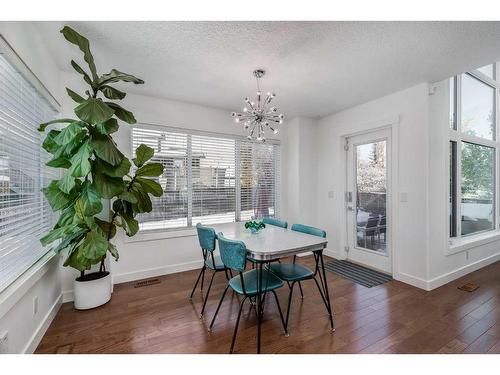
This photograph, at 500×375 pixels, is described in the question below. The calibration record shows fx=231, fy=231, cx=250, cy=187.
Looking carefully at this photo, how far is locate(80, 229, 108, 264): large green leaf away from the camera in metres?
1.95

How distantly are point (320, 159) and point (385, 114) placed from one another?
1.32 m

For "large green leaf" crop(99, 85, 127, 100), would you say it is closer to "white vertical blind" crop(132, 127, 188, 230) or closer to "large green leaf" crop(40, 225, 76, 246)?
"white vertical blind" crop(132, 127, 188, 230)

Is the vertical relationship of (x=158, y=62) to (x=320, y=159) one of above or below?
above

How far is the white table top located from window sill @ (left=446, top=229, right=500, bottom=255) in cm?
218

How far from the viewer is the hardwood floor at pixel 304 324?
1.78 meters

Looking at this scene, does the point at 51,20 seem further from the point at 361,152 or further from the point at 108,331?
the point at 361,152

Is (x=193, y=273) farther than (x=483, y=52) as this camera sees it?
Yes

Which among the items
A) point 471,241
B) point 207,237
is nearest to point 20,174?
point 207,237

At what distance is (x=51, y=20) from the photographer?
1753mm

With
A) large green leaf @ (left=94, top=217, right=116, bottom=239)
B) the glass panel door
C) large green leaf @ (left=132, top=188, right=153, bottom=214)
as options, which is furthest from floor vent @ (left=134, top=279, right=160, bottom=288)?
the glass panel door

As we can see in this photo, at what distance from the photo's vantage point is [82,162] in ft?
5.97
